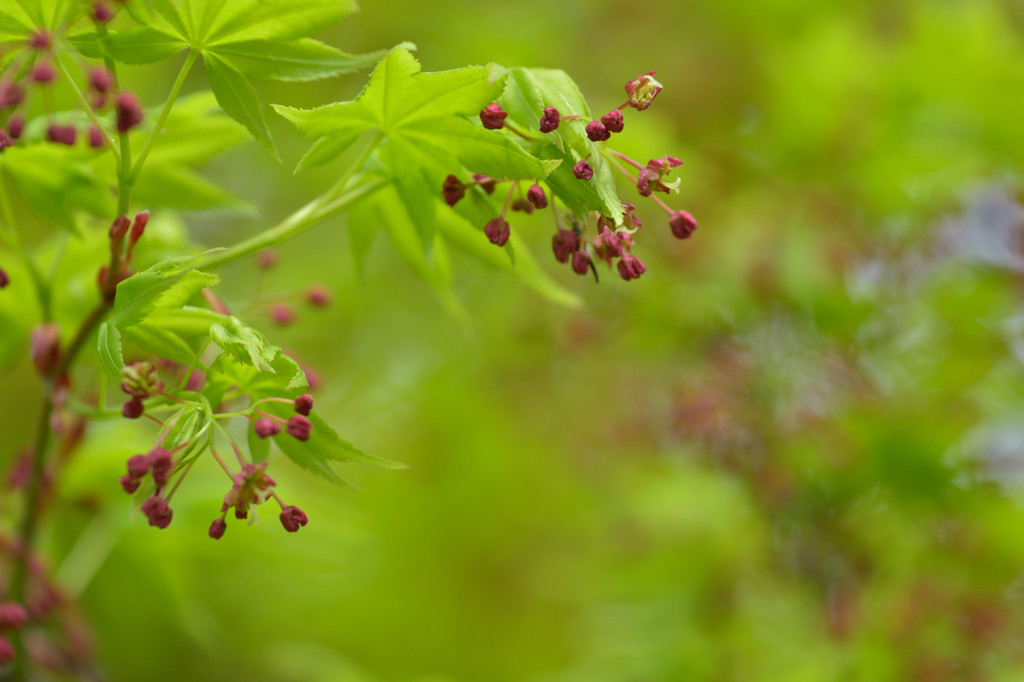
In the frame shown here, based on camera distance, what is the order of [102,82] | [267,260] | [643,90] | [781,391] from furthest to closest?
[781,391] → [267,260] → [102,82] → [643,90]

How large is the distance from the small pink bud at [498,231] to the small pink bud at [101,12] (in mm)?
457

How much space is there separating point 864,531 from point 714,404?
51 cm

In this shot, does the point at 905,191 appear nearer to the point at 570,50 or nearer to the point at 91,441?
the point at 570,50

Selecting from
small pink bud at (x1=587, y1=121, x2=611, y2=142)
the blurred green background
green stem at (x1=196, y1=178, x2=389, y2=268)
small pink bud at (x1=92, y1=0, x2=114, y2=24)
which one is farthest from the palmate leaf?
the blurred green background

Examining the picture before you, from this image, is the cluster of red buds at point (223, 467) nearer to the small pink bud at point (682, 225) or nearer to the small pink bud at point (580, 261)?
the small pink bud at point (580, 261)

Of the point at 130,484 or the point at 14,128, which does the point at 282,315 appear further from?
the point at 130,484

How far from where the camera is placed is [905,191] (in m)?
2.56

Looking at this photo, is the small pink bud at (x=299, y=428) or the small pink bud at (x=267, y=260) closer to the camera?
the small pink bud at (x=299, y=428)

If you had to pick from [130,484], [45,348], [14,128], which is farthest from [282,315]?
[130,484]

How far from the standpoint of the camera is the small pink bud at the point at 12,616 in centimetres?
135

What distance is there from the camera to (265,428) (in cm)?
93

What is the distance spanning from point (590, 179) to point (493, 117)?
0.42 feet

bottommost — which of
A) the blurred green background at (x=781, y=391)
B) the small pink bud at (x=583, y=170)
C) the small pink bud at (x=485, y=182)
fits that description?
the small pink bud at (x=583, y=170)

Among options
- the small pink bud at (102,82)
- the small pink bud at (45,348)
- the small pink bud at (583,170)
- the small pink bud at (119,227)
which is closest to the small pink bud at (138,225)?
the small pink bud at (119,227)
